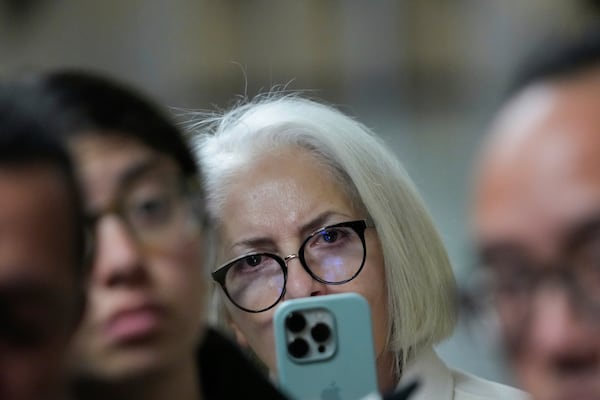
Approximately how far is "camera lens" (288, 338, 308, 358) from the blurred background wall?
10.8 feet

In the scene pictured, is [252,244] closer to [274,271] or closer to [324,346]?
[274,271]

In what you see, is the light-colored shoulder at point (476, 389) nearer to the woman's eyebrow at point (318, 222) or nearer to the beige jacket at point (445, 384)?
the beige jacket at point (445, 384)

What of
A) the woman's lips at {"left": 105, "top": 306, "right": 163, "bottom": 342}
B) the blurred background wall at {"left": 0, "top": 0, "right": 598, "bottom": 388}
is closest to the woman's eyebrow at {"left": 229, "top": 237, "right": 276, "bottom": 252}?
the woman's lips at {"left": 105, "top": 306, "right": 163, "bottom": 342}

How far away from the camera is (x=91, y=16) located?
451 centimetres

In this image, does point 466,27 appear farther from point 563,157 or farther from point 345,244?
point 563,157

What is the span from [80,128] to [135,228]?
0.23ft

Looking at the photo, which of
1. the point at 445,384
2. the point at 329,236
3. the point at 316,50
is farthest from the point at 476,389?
the point at 316,50

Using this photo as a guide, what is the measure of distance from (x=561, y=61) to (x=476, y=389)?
2.08ft

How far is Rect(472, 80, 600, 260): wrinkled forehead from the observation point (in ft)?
1.97

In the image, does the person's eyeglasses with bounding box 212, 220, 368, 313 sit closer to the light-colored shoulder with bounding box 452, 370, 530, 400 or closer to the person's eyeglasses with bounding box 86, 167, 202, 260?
the light-colored shoulder with bounding box 452, 370, 530, 400

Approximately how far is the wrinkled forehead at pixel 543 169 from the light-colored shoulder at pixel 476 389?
0.53 metres

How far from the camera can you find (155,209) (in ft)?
2.32

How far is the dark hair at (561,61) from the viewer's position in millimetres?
640

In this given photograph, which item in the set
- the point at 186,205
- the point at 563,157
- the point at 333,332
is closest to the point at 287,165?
the point at 333,332
